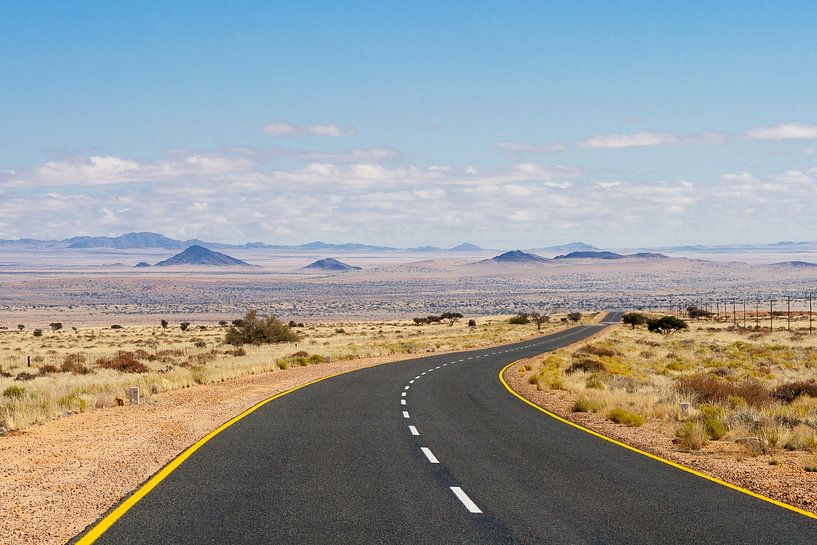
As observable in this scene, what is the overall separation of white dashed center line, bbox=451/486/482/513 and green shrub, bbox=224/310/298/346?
161 ft

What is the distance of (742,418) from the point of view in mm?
17328

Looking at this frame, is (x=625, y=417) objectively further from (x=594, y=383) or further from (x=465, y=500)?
(x=465, y=500)

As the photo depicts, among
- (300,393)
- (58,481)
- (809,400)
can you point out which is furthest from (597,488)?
(300,393)

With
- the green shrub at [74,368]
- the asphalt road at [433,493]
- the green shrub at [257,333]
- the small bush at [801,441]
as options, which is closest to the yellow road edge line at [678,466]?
the asphalt road at [433,493]

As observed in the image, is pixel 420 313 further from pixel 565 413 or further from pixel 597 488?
pixel 597 488

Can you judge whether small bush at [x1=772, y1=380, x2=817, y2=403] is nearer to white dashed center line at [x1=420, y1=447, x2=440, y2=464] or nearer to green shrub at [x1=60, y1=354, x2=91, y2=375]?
white dashed center line at [x1=420, y1=447, x2=440, y2=464]

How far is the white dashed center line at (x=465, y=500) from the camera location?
370 inches

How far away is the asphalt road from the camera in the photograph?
27.5 ft

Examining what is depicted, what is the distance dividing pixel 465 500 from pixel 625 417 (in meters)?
9.49

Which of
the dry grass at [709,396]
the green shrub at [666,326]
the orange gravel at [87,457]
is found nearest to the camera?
the orange gravel at [87,457]

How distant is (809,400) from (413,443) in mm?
11505

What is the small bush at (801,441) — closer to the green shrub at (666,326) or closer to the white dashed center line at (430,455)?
the white dashed center line at (430,455)

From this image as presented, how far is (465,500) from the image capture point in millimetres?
9891

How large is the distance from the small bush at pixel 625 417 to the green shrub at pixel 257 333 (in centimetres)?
4212
